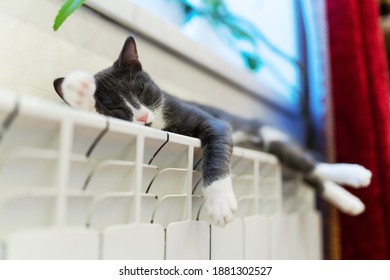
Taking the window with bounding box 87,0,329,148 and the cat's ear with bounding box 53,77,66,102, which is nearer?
the cat's ear with bounding box 53,77,66,102

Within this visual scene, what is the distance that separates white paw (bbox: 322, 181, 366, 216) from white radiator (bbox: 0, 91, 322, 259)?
0.42 meters

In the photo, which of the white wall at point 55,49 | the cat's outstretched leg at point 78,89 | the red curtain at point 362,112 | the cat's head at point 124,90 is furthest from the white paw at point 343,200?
the cat's outstretched leg at point 78,89

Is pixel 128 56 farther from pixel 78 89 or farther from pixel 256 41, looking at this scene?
pixel 256 41

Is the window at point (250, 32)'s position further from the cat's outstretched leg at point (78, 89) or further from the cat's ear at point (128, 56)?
the cat's outstretched leg at point (78, 89)

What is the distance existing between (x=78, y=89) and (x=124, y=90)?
175 millimetres

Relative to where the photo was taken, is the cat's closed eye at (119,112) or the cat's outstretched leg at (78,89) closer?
the cat's outstretched leg at (78,89)

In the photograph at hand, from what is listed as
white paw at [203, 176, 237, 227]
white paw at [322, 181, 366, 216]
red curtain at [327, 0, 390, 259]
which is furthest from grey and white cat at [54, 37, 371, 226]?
red curtain at [327, 0, 390, 259]

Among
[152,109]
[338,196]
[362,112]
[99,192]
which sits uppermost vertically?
[362,112]

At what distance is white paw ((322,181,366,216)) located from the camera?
1.01 m

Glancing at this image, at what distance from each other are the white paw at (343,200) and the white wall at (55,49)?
1.63ft

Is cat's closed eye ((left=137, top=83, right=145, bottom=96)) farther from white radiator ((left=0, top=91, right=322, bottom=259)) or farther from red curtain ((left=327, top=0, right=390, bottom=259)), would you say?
red curtain ((left=327, top=0, right=390, bottom=259))

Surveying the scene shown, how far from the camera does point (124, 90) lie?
70cm

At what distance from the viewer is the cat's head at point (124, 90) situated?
67 cm

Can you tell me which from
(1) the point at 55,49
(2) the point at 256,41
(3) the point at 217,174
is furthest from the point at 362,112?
(1) the point at 55,49
